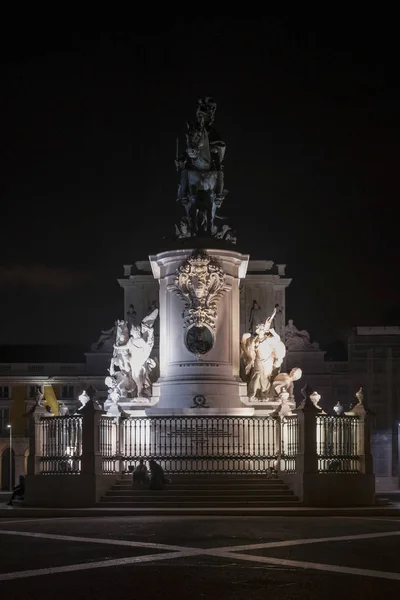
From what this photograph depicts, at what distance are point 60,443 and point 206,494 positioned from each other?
3.69 m

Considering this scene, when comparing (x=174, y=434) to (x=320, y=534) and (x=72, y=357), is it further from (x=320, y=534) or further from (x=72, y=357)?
(x=72, y=357)

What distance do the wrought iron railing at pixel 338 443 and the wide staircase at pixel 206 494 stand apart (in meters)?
1.15

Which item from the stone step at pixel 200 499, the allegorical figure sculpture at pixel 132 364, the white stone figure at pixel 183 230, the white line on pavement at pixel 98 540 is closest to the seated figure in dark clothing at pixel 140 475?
the stone step at pixel 200 499

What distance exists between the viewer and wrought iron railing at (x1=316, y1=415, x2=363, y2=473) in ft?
82.7

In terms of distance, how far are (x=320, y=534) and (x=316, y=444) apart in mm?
6484

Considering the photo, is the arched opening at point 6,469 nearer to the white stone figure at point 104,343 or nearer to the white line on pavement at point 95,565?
the white stone figure at point 104,343

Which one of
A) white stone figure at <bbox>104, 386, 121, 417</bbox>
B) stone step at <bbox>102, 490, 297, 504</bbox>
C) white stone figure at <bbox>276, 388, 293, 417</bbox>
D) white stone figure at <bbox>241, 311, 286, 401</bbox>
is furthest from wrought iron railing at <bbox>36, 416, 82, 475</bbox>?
white stone figure at <bbox>241, 311, 286, 401</bbox>

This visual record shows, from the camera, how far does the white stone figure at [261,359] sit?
96.8 feet

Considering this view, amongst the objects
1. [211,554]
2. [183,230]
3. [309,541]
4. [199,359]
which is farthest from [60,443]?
[211,554]

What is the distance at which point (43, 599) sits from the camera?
11664 mm

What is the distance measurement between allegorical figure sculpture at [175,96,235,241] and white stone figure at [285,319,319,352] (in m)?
50.3

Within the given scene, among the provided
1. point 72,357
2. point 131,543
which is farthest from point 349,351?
point 131,543

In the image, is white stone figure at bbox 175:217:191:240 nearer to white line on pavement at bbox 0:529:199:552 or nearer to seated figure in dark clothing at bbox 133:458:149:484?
seated figure in dark clothing at bbox 133:458:149:484

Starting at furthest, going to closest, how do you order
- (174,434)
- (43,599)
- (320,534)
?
(174,434) < (320,534) < (43,599)
